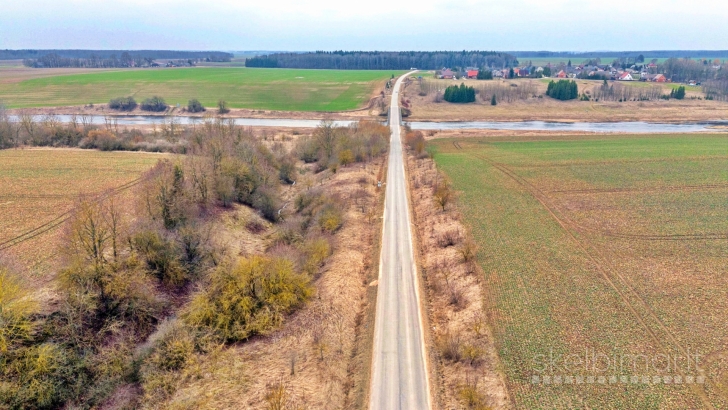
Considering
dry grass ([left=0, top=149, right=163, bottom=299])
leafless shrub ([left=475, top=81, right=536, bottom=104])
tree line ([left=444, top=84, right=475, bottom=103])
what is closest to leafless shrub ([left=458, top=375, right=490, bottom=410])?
dry grass ([left=0, top=149, right=163, bottom=299])

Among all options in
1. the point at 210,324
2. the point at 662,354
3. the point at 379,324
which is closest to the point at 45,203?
the point at 210,324

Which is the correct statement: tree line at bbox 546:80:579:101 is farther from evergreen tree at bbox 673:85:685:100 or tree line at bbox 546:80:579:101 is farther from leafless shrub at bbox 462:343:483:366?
leafless shrub at bbox 462:343:483:366

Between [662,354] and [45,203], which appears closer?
[662,354]

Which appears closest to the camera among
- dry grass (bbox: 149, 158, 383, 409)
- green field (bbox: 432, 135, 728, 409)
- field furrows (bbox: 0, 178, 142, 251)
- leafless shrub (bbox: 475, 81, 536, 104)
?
dry grass (bbox: 149, 158, 383, 409)

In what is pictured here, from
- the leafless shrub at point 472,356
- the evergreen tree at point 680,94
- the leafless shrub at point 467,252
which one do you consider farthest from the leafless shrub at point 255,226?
the evergreen tree at point 680,94

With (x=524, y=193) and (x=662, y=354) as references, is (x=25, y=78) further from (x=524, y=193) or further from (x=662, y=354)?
(x=662, y=354)

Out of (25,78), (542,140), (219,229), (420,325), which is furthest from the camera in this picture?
(25,78)
